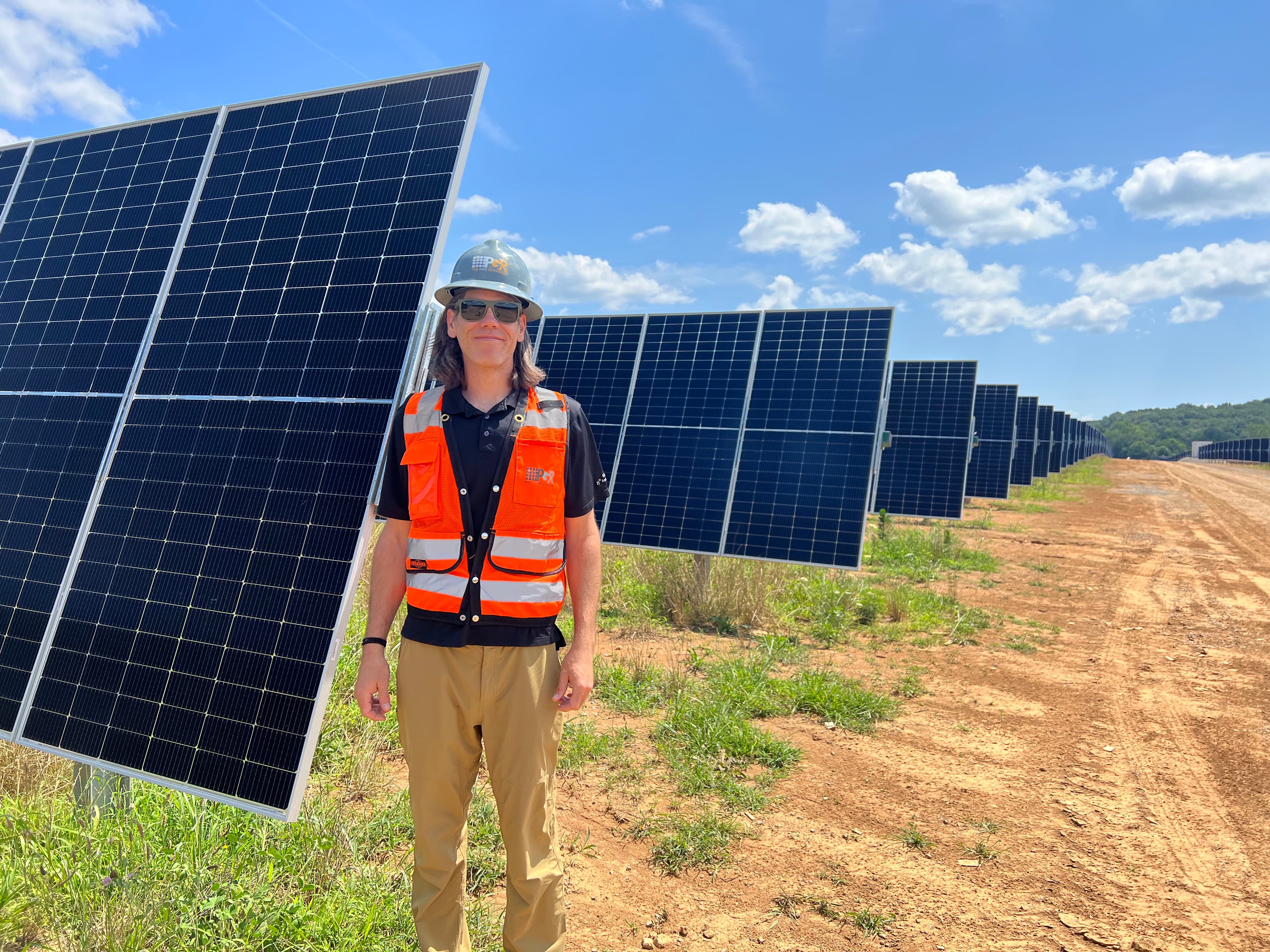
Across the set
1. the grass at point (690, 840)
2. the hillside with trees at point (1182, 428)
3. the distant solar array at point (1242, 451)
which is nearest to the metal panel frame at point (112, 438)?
the grass at point (690, 840)

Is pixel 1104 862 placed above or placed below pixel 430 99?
below

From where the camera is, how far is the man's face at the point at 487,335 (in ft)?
9.73

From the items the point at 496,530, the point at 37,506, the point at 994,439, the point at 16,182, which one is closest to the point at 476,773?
the point at 496,530

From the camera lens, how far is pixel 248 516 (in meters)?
3.76

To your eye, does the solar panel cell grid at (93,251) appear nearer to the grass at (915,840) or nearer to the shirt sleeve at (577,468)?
the shirt sleeve at (577,468)

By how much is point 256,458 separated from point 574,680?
2.19 metres

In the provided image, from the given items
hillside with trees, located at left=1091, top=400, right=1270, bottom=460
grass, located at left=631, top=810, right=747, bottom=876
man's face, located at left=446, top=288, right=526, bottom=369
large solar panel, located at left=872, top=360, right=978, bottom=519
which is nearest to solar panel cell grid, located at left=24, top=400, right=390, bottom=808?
man's face, located at left=446, top=288, right=526, bottom=369

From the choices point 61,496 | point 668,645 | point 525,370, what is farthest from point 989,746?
point 61,496

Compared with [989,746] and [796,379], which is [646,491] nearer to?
[796,379]

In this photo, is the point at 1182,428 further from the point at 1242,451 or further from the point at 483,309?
the point at 483,309

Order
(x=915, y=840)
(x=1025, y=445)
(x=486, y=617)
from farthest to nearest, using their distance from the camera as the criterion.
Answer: (x=1025, y=445), (x=915, y=840), (x=486, y=617)

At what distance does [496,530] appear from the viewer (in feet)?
9.38

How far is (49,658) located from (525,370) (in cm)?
322

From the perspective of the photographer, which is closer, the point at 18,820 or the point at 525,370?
the point at 525,370
